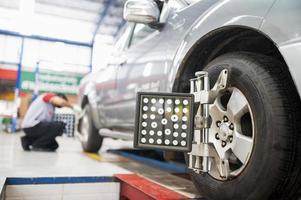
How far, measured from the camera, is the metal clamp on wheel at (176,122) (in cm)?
126

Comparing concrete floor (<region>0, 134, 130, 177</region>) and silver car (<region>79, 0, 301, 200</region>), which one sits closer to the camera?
silver car (<region>79, 0, 301, 200</region>)

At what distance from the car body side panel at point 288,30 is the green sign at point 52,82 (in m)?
9.07

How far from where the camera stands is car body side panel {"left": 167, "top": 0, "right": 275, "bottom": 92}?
1.15m

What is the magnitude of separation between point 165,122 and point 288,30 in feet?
1.79

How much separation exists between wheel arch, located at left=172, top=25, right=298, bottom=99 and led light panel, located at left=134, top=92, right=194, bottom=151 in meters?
0.34

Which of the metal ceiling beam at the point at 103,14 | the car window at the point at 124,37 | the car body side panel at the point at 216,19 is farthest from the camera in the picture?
the metal ceiling beam at the point at 103,14

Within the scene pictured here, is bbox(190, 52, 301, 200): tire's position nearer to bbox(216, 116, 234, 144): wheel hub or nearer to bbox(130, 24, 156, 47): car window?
bbox(216, 116, 234, 144): wheel hub

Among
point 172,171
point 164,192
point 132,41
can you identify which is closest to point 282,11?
point 164,192

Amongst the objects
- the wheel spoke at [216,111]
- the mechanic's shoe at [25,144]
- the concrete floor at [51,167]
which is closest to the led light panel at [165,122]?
the wheel spoke at [216,111]

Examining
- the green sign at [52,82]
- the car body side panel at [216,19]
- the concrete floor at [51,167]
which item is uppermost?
the green sign at [52,82]

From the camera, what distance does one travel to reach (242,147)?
1.18 m

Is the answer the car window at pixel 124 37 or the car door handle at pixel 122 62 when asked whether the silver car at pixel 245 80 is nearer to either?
the car door handle at pixel 122 62

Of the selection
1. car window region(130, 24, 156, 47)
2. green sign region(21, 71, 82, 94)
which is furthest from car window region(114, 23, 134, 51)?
green sign region(21, 71, 82, 94)

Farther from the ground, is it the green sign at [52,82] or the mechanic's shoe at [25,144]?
the green sign at [52,82]
